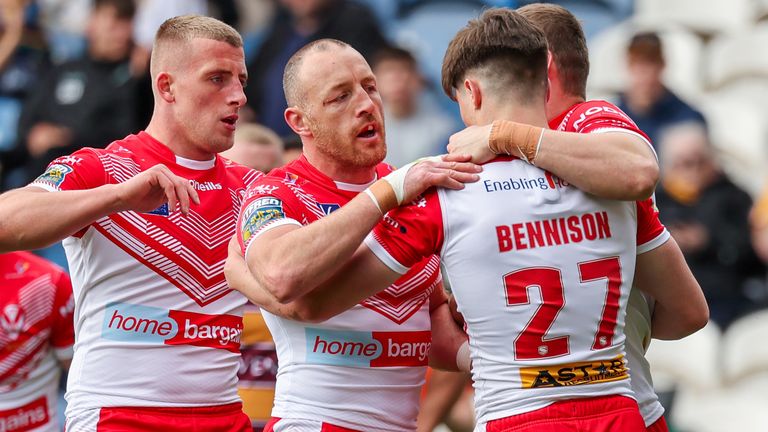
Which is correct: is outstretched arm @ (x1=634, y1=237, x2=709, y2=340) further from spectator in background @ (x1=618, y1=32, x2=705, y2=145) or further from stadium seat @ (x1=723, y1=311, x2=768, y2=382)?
spectator in background @ (x1=618, y1=32, x2=705, y2=145)

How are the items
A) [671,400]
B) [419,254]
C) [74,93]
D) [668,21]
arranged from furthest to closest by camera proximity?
[668,21]
[74,93]
[671,400]
[419,254]

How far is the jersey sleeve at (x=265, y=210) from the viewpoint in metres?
4.27

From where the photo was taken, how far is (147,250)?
4871mm

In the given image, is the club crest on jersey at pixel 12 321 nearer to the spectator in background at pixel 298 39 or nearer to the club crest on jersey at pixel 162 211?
the club crest on jersey at pixel 162 211

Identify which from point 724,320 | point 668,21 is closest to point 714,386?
point 724,320

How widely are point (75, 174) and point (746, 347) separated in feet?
17.8

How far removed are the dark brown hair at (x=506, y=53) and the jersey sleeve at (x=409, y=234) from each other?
44 centimetres

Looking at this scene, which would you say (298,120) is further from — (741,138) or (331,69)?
(741,138)

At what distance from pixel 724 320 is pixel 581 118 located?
4951mm

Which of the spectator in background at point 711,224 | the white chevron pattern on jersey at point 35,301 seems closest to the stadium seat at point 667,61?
the spectator in background at point 711,224

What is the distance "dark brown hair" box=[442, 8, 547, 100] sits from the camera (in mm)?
4016

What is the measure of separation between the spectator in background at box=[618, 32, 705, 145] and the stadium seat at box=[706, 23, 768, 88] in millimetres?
1540

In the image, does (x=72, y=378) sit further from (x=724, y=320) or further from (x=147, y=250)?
(x=724, y=320)

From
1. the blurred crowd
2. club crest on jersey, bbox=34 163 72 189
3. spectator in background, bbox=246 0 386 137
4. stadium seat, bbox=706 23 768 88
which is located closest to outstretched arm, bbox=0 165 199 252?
club crest on jersey, bbox=34 163 72 189
